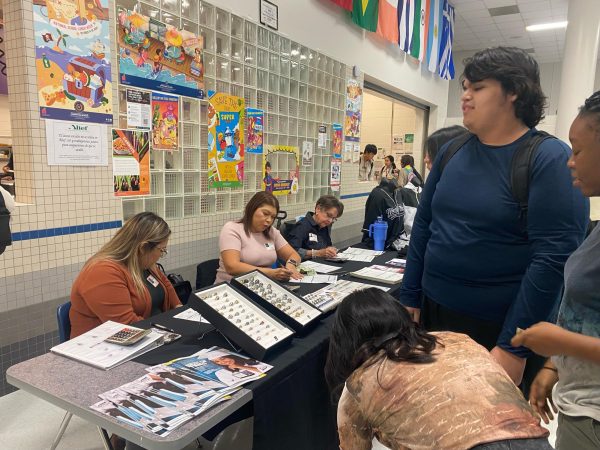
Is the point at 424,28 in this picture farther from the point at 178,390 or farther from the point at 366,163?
the point at 178,390

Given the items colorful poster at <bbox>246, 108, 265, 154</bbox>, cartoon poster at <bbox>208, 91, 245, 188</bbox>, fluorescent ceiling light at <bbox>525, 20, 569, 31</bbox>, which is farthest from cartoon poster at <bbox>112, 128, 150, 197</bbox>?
fluorescent ceiling light at <bbox>525, 20, 569, 31</bbox>

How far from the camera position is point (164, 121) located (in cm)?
263

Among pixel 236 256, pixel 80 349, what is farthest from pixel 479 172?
pixel 236 256

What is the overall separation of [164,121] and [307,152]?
1655 mm

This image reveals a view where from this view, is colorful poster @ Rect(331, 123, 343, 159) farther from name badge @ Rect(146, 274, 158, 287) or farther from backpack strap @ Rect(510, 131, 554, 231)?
backpack strap @ Rect(510, 131, 554, 231)

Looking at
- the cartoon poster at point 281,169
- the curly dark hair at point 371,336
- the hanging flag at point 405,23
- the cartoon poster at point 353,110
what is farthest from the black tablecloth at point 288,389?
the hanging flag at point 405,23

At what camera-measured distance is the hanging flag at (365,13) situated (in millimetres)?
4230

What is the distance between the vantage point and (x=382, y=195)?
3.34m

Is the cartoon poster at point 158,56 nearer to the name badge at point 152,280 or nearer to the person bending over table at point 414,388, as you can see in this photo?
the name badge at point 152,280

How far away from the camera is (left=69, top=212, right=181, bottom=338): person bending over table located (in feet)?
5.37

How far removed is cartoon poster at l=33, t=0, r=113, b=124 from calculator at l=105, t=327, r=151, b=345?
1286mm

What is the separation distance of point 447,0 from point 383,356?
262 inches

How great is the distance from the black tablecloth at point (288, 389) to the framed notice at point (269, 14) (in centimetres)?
255

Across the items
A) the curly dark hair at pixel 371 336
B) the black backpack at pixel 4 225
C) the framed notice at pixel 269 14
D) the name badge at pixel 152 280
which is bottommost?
the name badge at pixel 152 280
